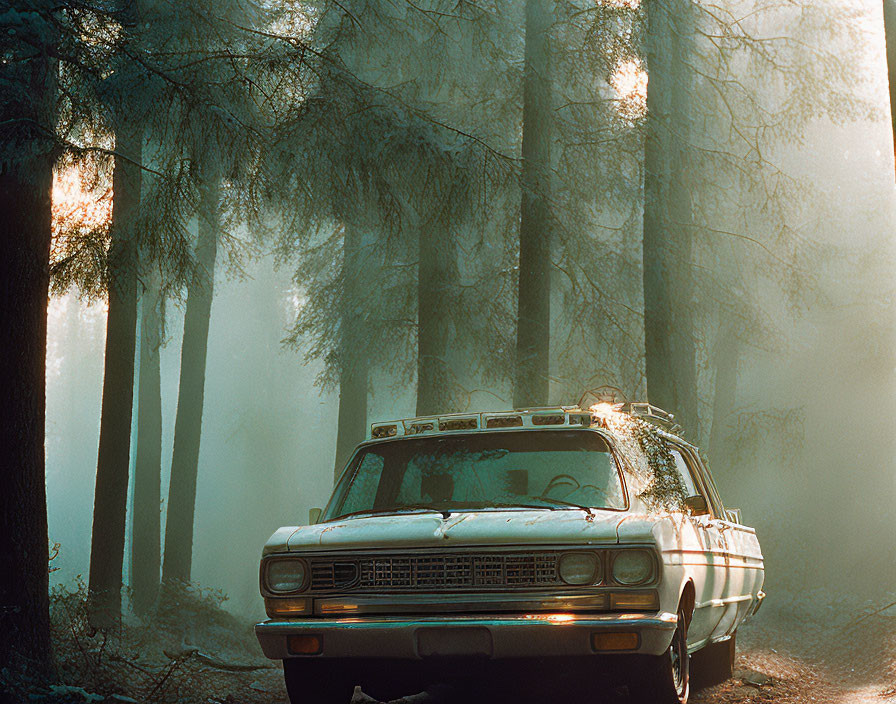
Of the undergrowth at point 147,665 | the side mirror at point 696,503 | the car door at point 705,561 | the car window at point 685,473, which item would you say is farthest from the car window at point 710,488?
the undergrowth at point 147,665

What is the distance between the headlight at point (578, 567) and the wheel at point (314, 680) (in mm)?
1603

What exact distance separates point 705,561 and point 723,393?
52.0ft

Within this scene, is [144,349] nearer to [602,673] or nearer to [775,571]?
[775,571]

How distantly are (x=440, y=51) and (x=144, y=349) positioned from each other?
10.5 m

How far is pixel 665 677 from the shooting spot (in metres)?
6.04

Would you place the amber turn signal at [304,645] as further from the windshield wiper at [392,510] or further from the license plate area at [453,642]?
the windshield wiper at [392,510]

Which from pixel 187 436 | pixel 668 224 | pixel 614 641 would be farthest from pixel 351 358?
pixel 614 641

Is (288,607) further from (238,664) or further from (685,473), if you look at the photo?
(238,664)

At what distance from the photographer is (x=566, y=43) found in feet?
47.6

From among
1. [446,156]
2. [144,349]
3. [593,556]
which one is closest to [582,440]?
[593,556]

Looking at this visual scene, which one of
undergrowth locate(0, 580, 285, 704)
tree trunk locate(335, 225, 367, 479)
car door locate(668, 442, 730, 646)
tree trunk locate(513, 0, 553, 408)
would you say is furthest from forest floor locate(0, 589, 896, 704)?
tree trunk locate(513, 0, 553, 408)

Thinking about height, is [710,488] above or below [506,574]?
above

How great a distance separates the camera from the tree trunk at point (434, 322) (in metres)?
13.5

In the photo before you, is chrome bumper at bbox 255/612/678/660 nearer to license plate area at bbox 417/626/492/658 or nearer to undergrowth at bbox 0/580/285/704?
license plate area at bbox 417/626/492/658
